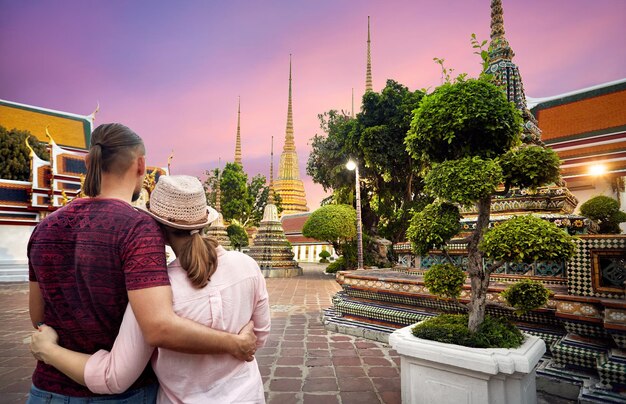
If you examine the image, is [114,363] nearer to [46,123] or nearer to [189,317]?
[189,317]

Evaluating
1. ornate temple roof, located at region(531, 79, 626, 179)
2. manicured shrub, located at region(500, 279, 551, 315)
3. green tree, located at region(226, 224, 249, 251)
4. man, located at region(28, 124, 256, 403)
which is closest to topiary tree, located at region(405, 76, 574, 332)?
manicured shrub, located at region(500, 279, 551, 315)

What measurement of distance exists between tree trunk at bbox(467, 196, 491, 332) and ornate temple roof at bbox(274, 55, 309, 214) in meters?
31.9

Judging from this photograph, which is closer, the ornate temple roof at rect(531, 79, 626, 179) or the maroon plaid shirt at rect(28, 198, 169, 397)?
the maroon plaid shirt at rect(28, 198, 169, 397)

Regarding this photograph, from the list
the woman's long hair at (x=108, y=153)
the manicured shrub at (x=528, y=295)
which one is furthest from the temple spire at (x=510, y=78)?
the woman's long hair at (x=108, y=153)

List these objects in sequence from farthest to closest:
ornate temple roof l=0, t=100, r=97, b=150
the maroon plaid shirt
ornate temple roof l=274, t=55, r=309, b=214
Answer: ornate temple roof l=274, t=55, r=309, b=214 → ornate temple roof l=0, t=100, r=97, b=150 → the maroon plaid shirt

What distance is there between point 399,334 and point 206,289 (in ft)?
7.27

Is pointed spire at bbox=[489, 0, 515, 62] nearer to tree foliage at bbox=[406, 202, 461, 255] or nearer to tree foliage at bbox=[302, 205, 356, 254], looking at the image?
tree foliage at bbox=[406, 202, 461, 255]

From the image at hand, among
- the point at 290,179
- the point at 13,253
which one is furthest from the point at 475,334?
the point at 290,179

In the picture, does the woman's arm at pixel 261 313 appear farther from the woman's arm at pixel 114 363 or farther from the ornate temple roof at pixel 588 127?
the ornate temple roof at pixel 588 127

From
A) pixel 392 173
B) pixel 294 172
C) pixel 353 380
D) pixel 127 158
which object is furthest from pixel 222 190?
pixel 127 158

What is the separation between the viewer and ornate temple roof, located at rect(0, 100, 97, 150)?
21203 mm

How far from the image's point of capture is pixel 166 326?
1.18m

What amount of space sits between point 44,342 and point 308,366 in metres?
3.31

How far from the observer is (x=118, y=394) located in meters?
1.35
